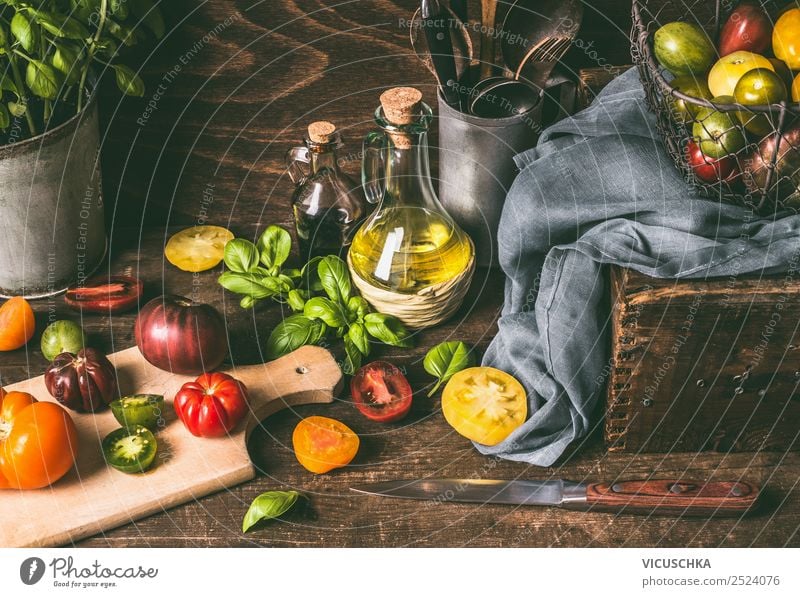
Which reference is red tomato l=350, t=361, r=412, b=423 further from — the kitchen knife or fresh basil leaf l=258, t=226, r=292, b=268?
fresh basil leaf l=258, t=226, r=292, b=268

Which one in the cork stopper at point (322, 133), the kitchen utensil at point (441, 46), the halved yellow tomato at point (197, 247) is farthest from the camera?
the halved yellow tomato at point (197, 247)

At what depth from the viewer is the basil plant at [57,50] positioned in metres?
0.89

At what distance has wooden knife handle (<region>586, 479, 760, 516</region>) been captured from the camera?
0.83 metres

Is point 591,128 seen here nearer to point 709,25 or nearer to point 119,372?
point 709,25

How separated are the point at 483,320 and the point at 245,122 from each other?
39 centimetres

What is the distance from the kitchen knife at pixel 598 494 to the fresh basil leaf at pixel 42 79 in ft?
1.66

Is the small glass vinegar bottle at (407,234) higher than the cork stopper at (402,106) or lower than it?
lower

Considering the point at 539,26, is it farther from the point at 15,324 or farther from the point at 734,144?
the point at 15,324

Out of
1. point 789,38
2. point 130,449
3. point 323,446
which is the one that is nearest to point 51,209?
point 130,449

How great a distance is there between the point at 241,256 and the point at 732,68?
56 cm

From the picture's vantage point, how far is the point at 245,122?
3.72 feet

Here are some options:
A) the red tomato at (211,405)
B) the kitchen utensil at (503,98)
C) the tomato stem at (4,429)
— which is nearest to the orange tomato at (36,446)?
the tomato stem at (4,429)

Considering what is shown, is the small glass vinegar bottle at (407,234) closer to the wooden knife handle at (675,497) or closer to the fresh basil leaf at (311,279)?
the fresh basil leaf at (311,279)

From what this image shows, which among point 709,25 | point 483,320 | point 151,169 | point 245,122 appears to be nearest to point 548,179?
point 483,320
